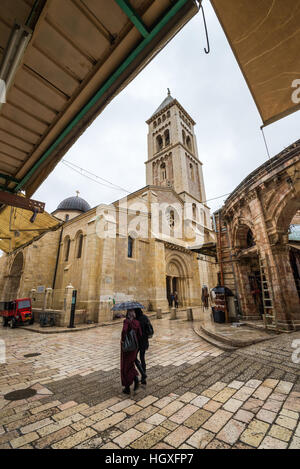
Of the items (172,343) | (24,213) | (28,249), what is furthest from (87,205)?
(172,343)

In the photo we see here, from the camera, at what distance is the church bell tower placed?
2842 cm

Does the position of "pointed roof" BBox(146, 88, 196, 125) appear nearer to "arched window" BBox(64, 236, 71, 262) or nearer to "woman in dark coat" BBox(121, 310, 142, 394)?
"arched window" BBox(64, 236, 71, 262)

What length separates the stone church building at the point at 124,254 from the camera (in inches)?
556

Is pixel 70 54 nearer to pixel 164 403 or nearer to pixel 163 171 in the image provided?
pixel 164 403

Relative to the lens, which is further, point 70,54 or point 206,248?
point 206,248

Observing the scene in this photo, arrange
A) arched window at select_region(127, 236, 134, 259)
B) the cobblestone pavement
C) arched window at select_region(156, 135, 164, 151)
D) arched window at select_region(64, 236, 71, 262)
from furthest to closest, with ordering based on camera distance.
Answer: arched window at select_region(156, 135, 164, 151)
arched window at select_region(64, 236, 71, 262)
arched window at select_region(127, 236, 134, 259)
the cobblestone pavement

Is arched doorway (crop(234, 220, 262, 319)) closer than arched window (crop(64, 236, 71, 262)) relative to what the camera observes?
Yes

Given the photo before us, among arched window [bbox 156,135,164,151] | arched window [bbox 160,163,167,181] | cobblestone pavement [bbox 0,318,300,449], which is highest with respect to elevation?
arched window [bbox 156,135,164,151]

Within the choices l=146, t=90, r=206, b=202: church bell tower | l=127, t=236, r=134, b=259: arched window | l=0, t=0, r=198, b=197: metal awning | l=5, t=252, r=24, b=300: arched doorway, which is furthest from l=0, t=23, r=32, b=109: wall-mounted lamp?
l=5, t=252, r=24, b=300: arched doorway

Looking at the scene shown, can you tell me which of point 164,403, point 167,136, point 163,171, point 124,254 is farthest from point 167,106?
point 164,403

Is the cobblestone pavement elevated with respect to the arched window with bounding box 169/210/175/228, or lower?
lower

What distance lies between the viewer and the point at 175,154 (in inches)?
1158

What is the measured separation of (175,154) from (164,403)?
30.4 metres

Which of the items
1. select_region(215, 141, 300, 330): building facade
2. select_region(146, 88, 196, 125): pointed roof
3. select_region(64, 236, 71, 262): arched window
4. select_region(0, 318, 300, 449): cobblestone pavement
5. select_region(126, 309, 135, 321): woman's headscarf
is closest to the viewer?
select_region(0, 318, 300, 449): cobblestone pavement
